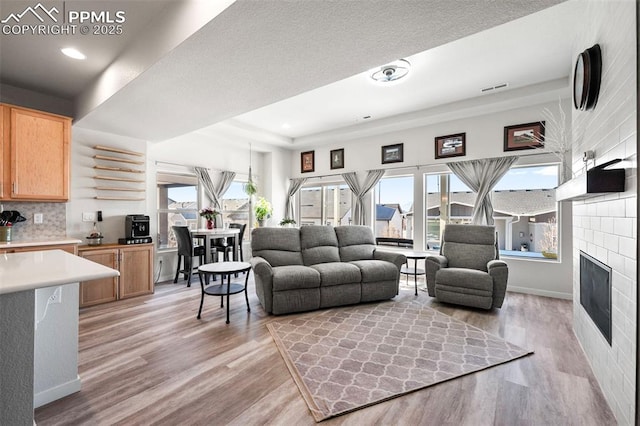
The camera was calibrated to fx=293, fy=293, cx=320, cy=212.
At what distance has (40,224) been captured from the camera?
3723 millimetres

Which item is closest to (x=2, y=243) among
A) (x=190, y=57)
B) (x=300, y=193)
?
(x=190, y=57)

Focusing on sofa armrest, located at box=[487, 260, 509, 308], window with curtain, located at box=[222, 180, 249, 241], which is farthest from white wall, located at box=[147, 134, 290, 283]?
sofa armrest, located at box=[487, 260, 509, 308]

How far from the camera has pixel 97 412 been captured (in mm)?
1755

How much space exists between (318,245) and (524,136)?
11.3 ft

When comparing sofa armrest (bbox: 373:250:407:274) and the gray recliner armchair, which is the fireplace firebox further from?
sofa armrest (bbox: 373:250:407:274)

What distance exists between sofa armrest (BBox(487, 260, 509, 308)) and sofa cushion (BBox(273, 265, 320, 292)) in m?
2.11

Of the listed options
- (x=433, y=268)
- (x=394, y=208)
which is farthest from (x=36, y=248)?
(x=394, y=208)

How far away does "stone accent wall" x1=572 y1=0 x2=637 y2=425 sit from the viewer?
60.2 inches

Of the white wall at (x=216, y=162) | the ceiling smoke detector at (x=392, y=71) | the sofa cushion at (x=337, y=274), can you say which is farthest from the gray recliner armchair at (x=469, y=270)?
the white wall at (x=216, y=162)

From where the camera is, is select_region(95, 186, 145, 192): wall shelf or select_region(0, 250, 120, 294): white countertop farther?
select_region(95, 186, 145, 192): wall shelf

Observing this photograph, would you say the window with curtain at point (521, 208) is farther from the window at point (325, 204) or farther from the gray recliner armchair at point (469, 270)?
the window at point (325, 204)

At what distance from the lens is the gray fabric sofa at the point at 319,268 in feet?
11.1

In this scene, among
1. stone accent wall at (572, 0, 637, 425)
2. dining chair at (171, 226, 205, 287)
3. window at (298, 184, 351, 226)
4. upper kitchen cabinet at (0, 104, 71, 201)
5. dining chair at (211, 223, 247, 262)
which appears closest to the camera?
stone accent wall at (572, 0, 637, 425)

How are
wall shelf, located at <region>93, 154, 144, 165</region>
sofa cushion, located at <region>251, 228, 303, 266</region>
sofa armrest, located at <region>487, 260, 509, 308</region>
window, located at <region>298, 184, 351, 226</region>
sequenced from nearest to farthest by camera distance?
sofa armrest, located at <region>487, 260, 509, 308</region> → sofa cushion, located at <region>251, 228, 303, 266</region> → wall shelf, located at <region>93, 154, 144, 165</region> → window, located at <region>298, 184, 351, 226</region>
